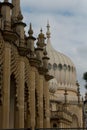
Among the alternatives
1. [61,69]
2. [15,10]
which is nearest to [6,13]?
[15,10]

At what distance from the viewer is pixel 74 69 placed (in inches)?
2928

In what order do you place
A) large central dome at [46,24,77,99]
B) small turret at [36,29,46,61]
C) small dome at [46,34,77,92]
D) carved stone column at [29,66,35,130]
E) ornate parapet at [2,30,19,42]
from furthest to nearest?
1. small dome at [46,34,77,92]
2. large central dome at [46,24,77,99]
3. small turret at [36,29,46,61]
4. carved stone column at [29,66,35,130]
5. ornate parapet at [2,30,19,42]

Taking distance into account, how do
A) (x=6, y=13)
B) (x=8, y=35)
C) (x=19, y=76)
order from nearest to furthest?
(x=8, y=35)
(x=6, y=13)
(x=19, y=76)

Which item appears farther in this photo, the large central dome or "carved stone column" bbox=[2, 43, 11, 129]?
the large central dome

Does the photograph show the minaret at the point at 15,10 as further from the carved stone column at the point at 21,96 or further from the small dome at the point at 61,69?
the small dome at the point at 61,69

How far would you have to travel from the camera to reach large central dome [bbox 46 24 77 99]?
69.9 meters

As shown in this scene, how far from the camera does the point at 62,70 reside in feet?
235

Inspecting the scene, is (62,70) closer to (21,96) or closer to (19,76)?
(19,76)

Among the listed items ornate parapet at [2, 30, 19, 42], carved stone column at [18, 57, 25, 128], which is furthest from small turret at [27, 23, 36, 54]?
ornate parapet at [2, 30, 19, 42]

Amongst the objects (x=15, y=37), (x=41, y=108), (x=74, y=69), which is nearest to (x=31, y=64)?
(x=41, y=108)

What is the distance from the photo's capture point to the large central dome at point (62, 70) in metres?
69.9

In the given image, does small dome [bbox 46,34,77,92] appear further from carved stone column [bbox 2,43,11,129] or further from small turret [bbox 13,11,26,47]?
carved stone column [bbox 2,43,11,129]

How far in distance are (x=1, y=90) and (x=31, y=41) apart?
850 cm

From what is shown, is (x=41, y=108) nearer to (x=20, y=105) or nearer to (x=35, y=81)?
(x=35, y=81)
